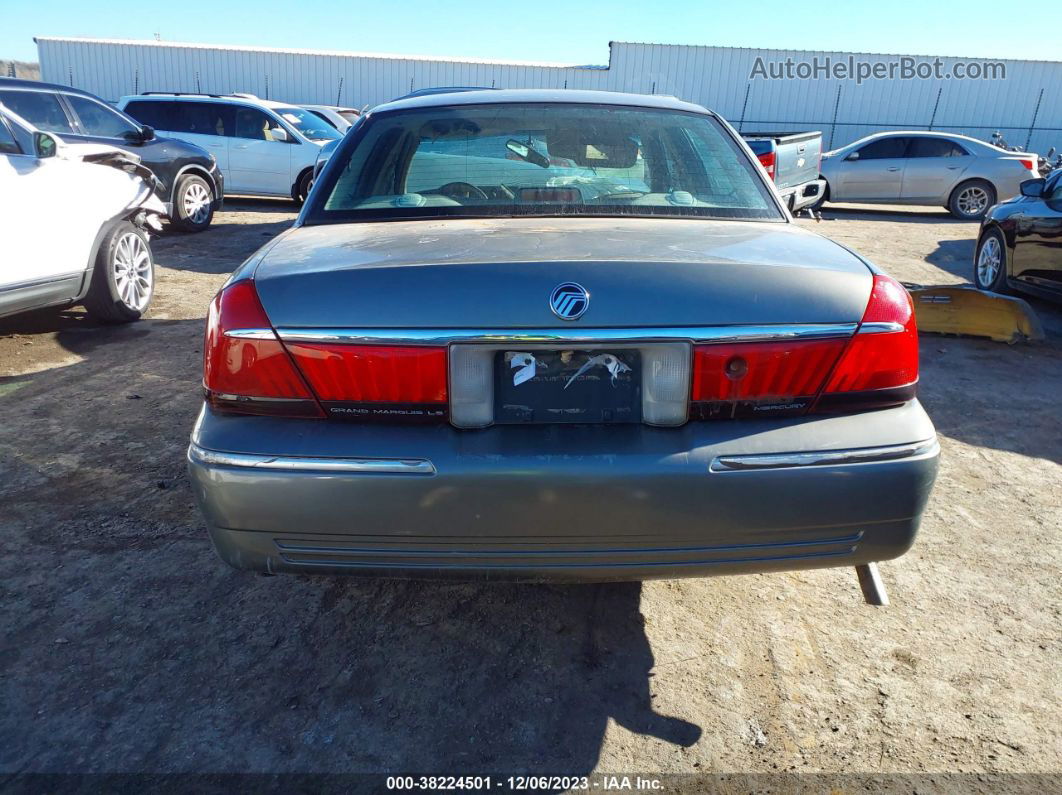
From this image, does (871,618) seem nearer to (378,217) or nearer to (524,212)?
(524,212)

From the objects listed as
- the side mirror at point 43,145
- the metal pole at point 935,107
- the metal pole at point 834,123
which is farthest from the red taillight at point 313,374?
the metal pole at point 935,107

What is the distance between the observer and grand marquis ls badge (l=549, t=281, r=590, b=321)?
1990 mm

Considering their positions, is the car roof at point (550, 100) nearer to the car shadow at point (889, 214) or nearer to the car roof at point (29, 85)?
the car roof at point (29, 85)

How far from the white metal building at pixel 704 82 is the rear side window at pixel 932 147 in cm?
1443

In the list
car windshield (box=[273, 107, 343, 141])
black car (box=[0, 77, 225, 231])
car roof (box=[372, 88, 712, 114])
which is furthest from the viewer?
car windshield (box=[273, 107, 343, 141])

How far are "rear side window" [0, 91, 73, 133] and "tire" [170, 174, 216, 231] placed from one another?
1.59 meters

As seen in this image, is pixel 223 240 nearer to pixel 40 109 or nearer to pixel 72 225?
pixel 40 109

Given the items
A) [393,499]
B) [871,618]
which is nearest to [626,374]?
[393,499]

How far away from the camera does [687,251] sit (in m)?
2.22

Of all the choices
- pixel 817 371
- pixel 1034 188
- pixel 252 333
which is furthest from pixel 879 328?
pixel 1034 188

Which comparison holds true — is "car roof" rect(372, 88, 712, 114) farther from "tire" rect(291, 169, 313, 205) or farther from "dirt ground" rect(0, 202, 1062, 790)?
"tire" rect(291, 169, 313, 205)

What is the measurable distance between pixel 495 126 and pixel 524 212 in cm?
61

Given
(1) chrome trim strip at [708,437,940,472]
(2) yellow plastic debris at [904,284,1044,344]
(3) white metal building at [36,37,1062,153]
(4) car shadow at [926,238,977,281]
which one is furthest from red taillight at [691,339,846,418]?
(3) white metal building at [36,37,1062,153]

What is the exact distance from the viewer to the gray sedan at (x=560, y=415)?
2.00 meters
